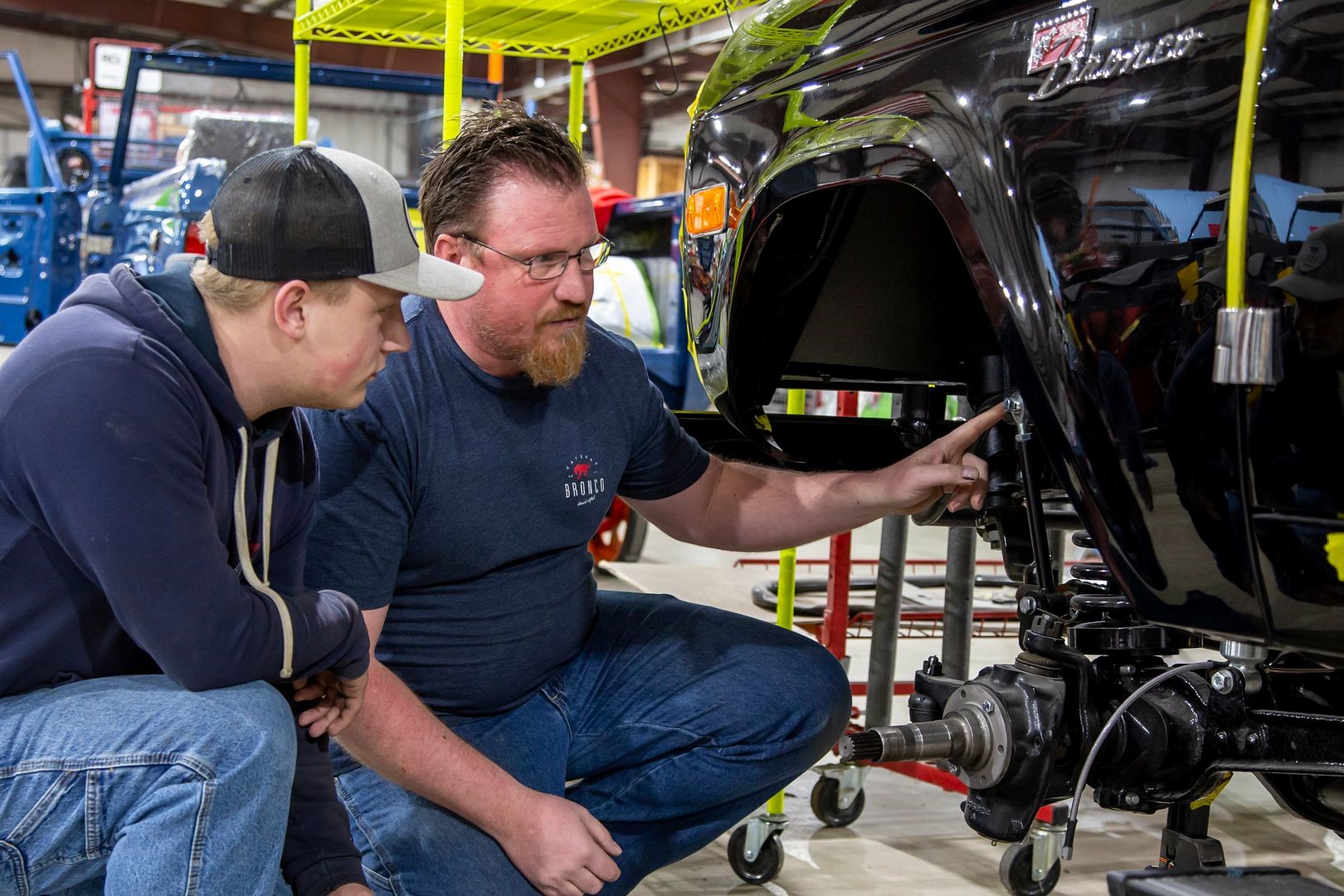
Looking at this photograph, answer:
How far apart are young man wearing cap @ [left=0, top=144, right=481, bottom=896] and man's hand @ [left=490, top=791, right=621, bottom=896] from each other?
379 millimetres

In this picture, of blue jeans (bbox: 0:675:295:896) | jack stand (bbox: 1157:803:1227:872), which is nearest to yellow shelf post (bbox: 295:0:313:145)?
blue jeans (bbox: 0:675:295:896)

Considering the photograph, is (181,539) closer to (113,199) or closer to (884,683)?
(884,683)

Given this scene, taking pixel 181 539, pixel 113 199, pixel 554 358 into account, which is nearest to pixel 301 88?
pixel 554 358

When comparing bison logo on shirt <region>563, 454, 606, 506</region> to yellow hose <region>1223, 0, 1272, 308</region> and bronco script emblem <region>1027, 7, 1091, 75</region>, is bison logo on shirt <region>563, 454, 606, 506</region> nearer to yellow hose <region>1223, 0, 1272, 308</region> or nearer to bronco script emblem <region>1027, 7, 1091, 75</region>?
bronco script emblem <region>1027, 7, 1091, 75</region>

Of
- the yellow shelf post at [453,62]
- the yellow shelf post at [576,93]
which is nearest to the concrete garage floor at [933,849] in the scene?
the yellow shelf post at [453,62]

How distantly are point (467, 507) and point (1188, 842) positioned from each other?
1050mm

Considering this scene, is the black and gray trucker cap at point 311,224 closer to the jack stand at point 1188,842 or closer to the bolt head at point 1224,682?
the bolt head at point 1224,682

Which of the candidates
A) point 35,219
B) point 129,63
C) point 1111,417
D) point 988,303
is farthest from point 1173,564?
point 35,219

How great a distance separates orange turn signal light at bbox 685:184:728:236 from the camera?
1.85 metres

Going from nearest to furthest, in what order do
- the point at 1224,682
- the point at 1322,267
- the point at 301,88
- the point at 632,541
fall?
the point at 1322,267, the point at 1224,682, the point at 301,88, the point at 632,541

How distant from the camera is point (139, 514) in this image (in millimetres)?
1262

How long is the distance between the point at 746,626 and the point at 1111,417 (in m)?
1.04

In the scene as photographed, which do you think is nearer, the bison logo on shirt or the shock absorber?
the shock absorber

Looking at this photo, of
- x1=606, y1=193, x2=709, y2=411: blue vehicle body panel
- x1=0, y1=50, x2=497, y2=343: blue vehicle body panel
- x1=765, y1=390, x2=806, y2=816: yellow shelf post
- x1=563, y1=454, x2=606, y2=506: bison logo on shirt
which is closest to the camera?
x1=563, y1=454, x2=606, y2=506: bison logo on shirt
